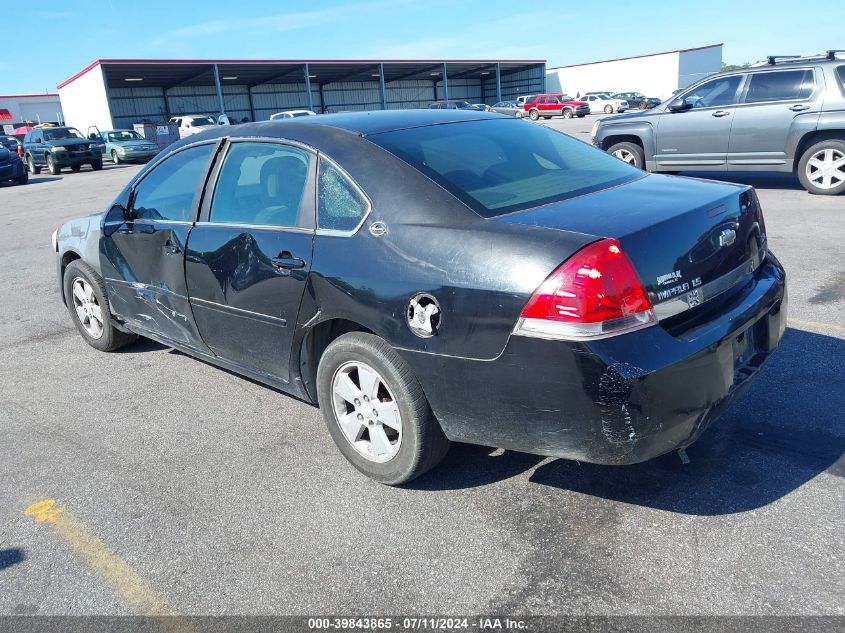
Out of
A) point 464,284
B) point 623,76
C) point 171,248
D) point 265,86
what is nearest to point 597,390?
point 464,284

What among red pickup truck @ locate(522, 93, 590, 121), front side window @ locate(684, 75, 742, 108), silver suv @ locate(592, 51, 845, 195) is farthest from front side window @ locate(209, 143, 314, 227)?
red pickup truck @ locate(522, 93, 590, 121)

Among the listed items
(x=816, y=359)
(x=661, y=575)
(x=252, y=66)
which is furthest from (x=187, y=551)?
(x=252, y=66)

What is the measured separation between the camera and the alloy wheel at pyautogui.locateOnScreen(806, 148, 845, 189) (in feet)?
30.7

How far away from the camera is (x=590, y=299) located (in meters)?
2.41

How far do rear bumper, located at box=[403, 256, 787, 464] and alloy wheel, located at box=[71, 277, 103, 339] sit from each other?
3358mm

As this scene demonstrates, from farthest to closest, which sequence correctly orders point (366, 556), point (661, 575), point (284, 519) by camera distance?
point (284, 519) → point (366, 556) → point (661, 575)

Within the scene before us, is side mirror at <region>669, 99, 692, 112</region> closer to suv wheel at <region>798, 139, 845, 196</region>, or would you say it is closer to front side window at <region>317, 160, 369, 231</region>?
suv wheel at <region>798, 139, 845, 196</region>

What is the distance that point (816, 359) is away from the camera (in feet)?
13.5

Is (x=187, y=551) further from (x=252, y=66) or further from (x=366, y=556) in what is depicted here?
(x=252, y=66)

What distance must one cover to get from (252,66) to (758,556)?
48.4 metres

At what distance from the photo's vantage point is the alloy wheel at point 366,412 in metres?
3.04

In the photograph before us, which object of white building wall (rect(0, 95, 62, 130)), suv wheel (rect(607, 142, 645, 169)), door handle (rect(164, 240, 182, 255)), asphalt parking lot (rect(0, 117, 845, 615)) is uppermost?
white building wall (rect(0, 95, 62, 130))

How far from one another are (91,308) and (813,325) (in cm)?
515

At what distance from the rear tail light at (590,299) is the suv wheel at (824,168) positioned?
8.53 m
